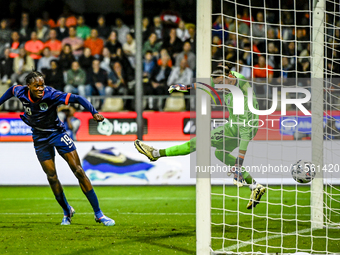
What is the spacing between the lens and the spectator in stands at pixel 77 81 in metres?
11.5

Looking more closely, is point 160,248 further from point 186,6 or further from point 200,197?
point 186,6

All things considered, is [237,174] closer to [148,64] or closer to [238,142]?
[238,142]

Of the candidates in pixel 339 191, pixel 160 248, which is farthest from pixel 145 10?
pixel 160 248

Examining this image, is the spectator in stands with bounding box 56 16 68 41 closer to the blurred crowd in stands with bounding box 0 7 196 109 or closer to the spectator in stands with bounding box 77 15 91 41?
the blurred crowd in stands with bounding box 0 7 196 109

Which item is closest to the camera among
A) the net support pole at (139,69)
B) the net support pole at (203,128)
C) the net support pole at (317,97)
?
the net support pole at (203,128)

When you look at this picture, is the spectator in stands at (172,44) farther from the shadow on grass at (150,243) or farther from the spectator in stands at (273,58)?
the shadow on grass at (150,243)

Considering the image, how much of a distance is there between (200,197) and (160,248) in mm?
899

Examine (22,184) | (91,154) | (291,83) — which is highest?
(291,83)

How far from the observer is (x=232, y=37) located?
12.1 meters

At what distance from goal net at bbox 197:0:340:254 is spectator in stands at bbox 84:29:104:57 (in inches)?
118

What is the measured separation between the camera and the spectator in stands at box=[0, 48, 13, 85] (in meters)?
11.9

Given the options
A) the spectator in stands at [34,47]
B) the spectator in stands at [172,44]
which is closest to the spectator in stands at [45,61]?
the spectator in stands at [34,47]

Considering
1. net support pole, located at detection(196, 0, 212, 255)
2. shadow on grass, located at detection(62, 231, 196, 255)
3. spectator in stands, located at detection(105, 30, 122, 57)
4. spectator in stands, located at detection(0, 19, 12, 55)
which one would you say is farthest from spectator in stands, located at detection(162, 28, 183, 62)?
net support pole, located at detection(196, 0, 212, 255)

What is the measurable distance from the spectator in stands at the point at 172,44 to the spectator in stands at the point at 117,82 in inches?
52.9
